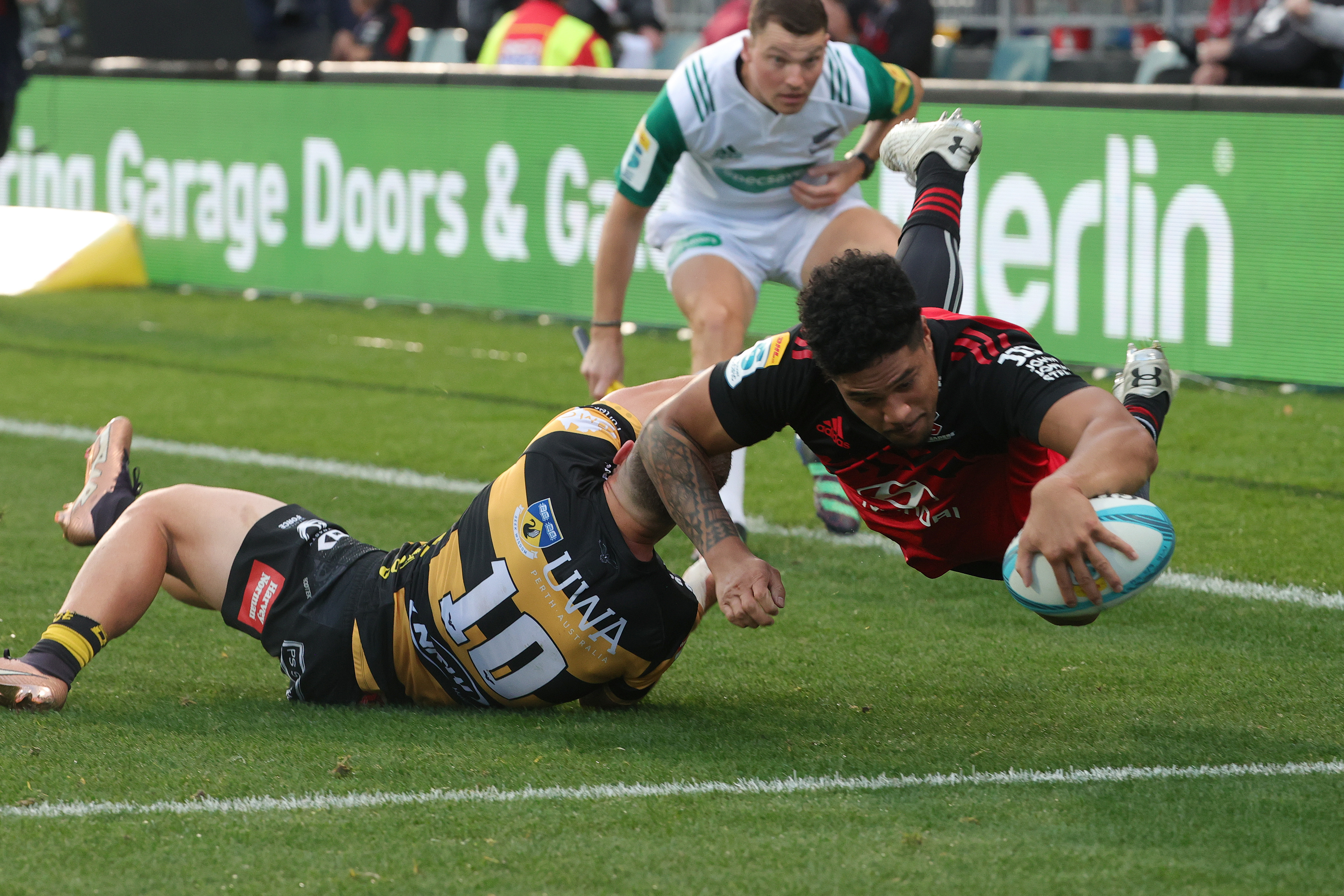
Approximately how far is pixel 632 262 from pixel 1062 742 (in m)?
3.11

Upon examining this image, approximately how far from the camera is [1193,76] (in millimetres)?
12359

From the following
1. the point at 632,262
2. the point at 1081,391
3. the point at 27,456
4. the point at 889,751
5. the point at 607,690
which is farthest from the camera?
the point at 27,456

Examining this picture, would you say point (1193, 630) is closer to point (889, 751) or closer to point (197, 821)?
point (889, 751)

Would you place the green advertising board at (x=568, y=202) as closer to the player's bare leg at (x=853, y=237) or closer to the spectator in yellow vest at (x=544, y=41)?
the spectator in yellow vest at (x=544, y=41)

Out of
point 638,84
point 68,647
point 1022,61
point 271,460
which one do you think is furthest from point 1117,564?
point 1022,61

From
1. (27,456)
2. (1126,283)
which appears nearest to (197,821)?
(27,456)

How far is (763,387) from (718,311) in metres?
2.68

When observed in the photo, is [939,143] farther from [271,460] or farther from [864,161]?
[271,460]

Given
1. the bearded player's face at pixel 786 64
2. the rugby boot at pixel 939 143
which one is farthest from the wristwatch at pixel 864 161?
the rugby boot at pixel 939 143

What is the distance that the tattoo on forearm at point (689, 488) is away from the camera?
415 cm

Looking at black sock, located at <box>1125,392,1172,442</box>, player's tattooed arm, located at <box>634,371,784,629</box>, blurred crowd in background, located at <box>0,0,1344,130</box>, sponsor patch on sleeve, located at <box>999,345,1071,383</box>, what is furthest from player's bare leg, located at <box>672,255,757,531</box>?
blurred crowd in background, located at <box>0,0,1344,130</box>

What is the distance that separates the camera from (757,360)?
4.14 metres

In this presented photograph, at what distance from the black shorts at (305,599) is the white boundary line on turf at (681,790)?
0.75 meters

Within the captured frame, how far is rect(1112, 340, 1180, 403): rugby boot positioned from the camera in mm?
4816
